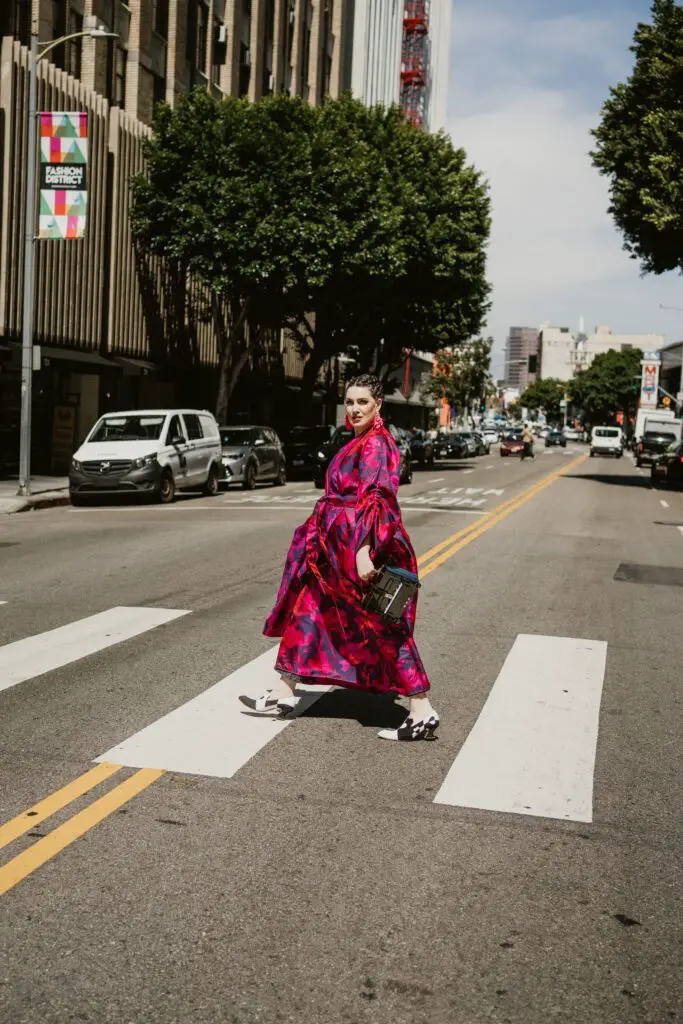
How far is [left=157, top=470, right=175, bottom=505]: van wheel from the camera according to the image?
22.7m

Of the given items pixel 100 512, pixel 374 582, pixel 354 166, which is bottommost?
pixel 100 512

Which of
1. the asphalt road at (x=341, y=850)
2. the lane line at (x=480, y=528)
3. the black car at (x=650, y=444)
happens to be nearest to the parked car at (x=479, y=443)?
the black car at (x=650, y=444)

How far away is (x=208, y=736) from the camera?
19.5 feet

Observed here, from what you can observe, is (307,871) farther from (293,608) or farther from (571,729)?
(571,729)

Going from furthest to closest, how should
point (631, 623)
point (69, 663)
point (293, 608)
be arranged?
point (631, 623) < point (69, 663) < point (293, 608)

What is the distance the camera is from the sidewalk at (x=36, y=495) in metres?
20.8

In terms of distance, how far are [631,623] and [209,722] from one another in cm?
500

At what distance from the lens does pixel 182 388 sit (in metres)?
39.8

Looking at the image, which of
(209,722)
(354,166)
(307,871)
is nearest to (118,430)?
(354,166)

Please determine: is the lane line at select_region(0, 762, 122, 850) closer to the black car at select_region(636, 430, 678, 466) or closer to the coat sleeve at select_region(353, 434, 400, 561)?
the coat sleeve at select_region(353, 434, 400, 561)

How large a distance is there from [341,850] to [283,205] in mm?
29384

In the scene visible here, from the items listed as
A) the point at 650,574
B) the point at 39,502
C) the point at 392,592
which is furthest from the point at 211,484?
the point at 392,592

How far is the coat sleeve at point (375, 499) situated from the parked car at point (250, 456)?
2172 cm

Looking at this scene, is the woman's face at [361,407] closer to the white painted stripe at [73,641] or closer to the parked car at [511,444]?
the white painted stripe at [73,641]
